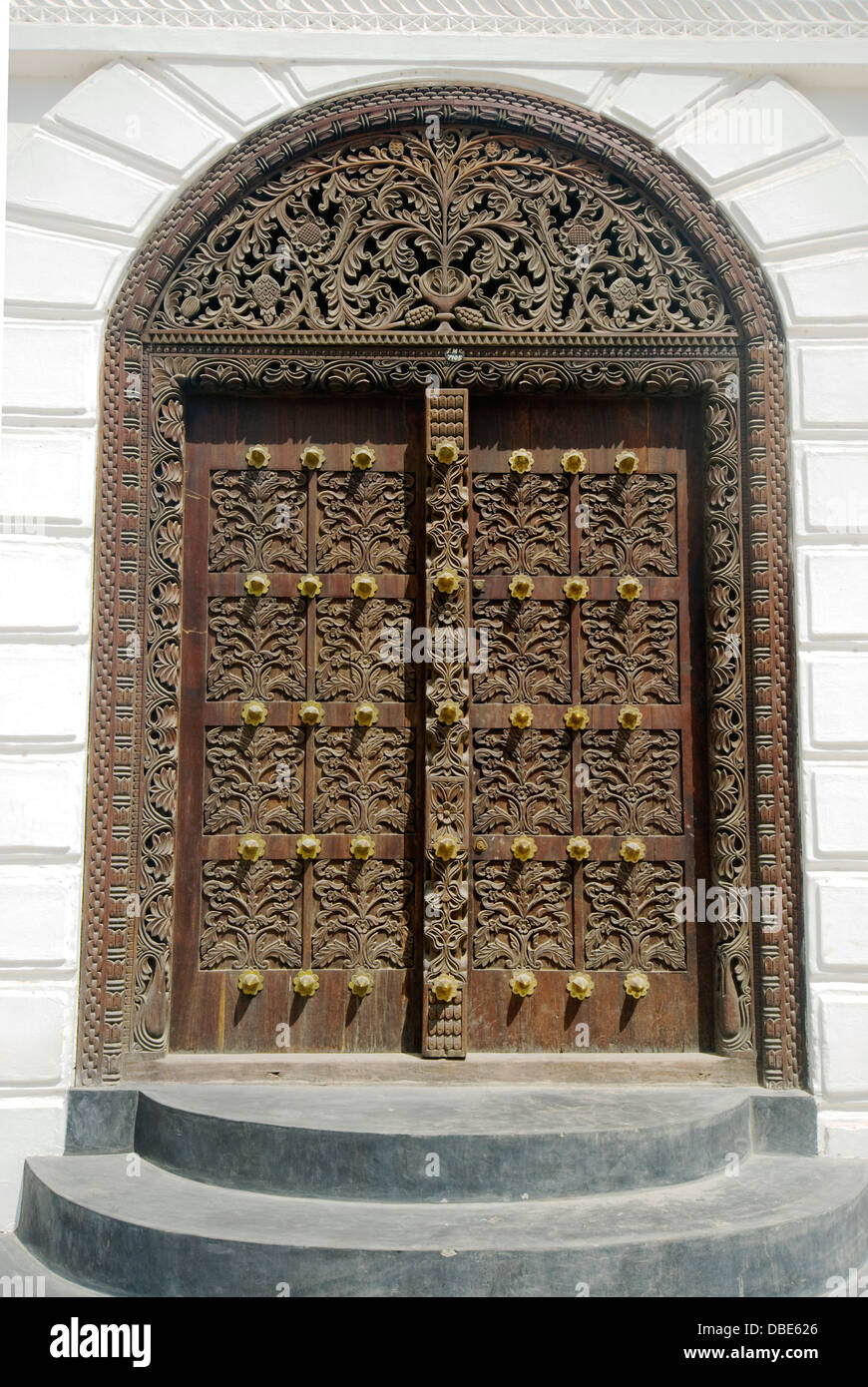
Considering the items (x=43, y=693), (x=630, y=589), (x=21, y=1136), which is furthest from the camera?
(x=630, y=589)

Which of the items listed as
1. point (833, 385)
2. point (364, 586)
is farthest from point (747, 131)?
point (364, 586)

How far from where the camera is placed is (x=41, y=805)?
409 centimetres

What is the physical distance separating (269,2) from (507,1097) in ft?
13.6

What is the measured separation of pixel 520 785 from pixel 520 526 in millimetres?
1010

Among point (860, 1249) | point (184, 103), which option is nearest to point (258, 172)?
point (184, 103)

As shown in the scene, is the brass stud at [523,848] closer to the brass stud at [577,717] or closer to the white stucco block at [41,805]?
the brass stud at [577,717]

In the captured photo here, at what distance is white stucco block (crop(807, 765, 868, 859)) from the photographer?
4.15 meters

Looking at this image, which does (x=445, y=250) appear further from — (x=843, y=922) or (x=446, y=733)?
(x=843, y=922)

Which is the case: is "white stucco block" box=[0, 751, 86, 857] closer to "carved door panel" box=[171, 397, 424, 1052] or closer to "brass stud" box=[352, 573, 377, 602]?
"carved door panel" box=[171, 397, 424, 1052]

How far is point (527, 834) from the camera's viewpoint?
438cm

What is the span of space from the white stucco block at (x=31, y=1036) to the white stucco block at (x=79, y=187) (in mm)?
2842

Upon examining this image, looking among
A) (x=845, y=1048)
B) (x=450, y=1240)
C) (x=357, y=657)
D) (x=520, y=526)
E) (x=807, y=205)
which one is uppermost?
(x=807, y=205)

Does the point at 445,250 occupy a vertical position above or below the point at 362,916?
above

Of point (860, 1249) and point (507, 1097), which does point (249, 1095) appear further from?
point (860, 1249)
